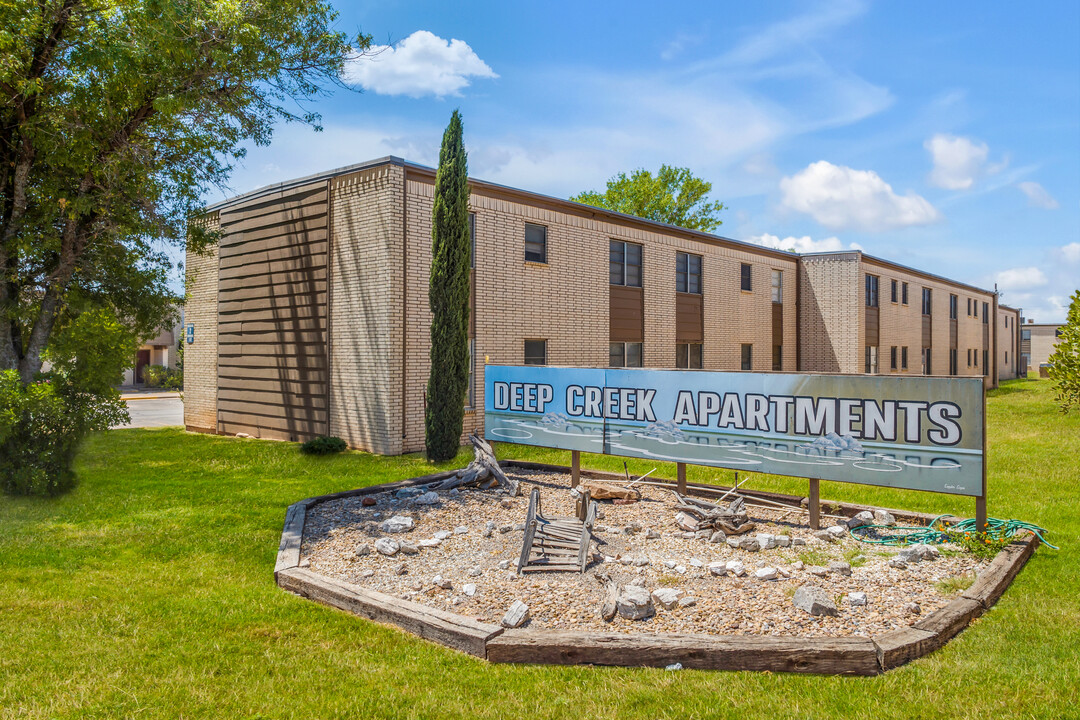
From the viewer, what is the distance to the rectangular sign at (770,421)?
7.58 meters

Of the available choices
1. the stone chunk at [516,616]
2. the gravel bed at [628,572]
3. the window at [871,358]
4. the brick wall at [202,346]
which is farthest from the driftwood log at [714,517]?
the window at [871,358]

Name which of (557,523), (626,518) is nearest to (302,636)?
(557,523)

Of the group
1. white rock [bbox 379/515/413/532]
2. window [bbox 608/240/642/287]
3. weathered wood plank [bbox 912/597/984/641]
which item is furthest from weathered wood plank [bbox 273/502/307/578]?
window [bbox 608/240/642/287]

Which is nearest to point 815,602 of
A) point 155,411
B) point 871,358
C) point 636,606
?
point 636,606

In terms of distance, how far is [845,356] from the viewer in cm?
2953

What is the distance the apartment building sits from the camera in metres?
15.1

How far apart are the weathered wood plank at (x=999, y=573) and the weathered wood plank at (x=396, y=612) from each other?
421 cm

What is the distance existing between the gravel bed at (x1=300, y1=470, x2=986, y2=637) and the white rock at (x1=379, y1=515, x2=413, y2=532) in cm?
9

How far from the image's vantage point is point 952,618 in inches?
207

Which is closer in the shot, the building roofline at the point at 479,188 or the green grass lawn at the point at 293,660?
the green grass lawn at the point at 293,660

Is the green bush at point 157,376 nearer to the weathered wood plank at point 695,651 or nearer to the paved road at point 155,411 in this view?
the paved road at point 155,411

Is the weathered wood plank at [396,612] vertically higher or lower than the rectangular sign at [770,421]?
lower

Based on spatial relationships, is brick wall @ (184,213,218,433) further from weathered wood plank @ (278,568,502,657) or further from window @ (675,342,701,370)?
weathered wood plank @ (278,568,502,657)

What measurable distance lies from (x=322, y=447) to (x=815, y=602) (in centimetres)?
1169
